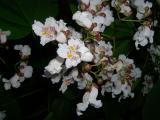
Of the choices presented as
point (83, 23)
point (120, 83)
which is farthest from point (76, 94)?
point (83, 23)

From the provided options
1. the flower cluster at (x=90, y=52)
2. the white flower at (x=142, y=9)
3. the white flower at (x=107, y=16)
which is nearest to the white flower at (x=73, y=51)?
the flower cluster at (x=90, y=52)

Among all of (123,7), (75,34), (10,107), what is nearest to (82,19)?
(75,34)

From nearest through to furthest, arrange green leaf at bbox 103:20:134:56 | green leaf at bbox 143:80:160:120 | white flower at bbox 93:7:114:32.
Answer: green leaf at bbox 143:80:160:120 < white flower at bbox 93:7:114:32 < green leaf at bbox 103:20:134:56

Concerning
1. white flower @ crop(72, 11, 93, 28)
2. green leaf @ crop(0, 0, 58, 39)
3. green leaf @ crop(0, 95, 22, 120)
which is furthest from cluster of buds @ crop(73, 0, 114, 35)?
green leaf @ crop(0, 95, 22, 120)

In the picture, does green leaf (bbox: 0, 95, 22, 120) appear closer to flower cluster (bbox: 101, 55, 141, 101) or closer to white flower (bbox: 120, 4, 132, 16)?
flower cluster (bbox: 101, 55, 141, 101)

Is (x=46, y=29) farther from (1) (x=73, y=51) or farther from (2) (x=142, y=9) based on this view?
(2) (x=142, y=9)

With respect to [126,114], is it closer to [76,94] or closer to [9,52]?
[76,94]
